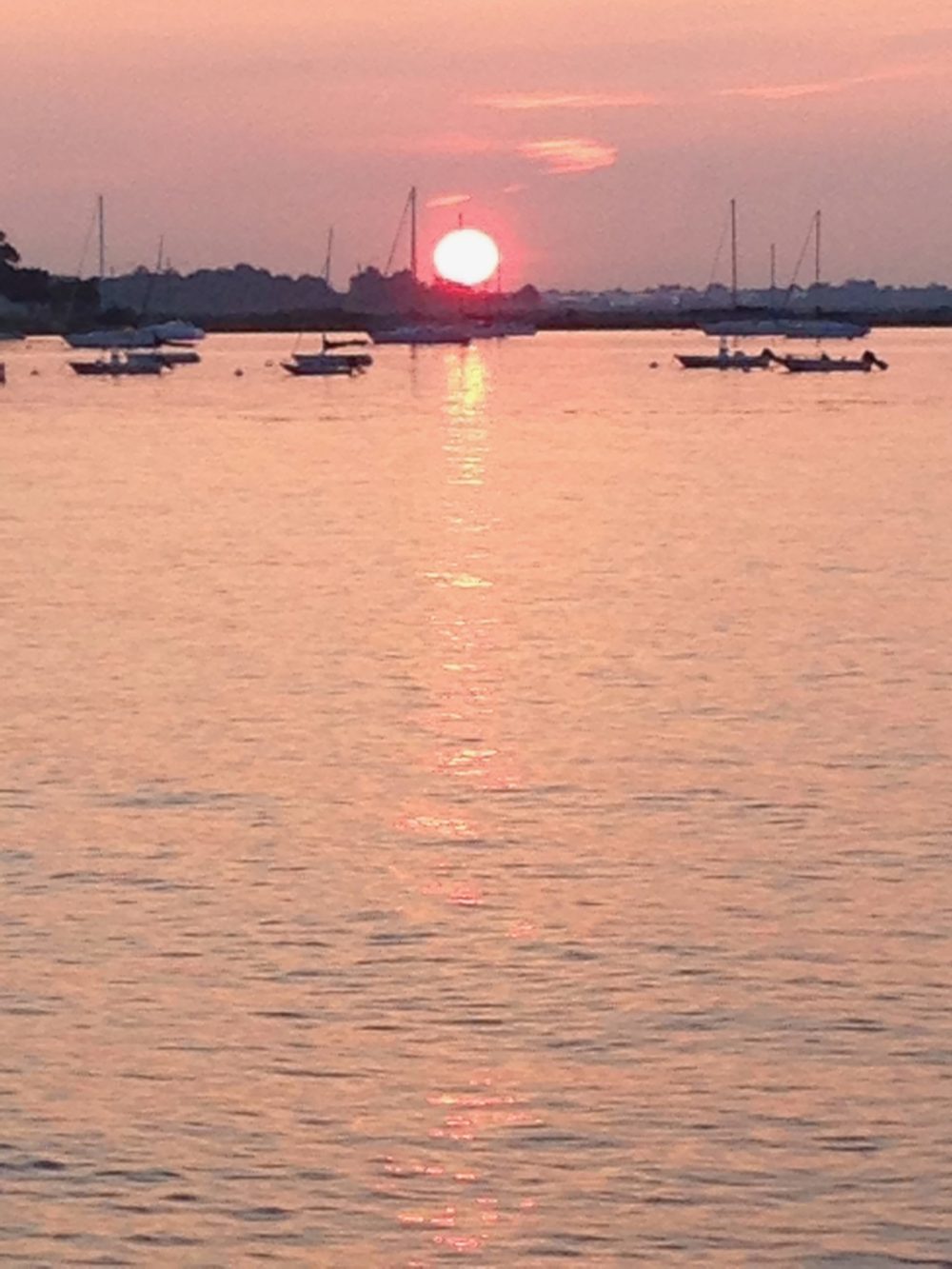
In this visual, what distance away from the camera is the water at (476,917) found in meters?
14.1

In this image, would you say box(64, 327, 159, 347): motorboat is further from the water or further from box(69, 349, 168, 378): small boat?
the water

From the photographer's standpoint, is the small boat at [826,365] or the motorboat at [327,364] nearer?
the motorboat at [327,364]

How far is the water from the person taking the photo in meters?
14.1

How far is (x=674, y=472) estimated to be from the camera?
8369cm

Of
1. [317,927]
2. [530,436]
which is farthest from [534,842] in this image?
[530,436]

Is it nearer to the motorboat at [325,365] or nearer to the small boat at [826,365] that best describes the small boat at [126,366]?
the motorboat at [325,365]

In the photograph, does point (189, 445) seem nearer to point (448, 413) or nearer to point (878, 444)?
point (878, 444)

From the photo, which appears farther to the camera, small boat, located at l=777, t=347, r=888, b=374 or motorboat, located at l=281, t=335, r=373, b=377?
small boat, located at l=777, t=347, r=888, b=374

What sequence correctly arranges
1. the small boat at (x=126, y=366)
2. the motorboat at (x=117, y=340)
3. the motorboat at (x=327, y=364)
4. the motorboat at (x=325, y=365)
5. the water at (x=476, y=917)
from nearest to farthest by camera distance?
the water at (x=476, y=917), the small boat at (x=126, y=366), the motorboat at (x=327, y=364), the motorboat at (x=325, y=365), the motorboat at (x=117, y=340)

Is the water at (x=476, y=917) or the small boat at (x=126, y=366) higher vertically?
the water at (x=476, y=917)

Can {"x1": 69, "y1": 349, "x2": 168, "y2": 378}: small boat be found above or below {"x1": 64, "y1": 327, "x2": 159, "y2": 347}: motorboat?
below

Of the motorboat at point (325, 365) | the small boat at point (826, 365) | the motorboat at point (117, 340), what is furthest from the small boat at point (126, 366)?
the small boat at point (826, 365)

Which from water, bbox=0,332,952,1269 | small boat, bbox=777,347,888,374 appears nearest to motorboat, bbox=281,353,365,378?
small boat, bbox=777,347,888,374

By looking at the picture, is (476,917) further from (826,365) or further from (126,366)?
(826,365)
